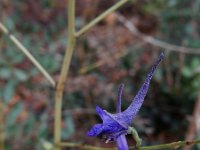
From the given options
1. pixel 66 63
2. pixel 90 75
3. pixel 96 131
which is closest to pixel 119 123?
pixel 96 131

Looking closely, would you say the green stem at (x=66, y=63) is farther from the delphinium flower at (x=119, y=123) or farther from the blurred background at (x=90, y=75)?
the blurred background at (x=90, y=75)

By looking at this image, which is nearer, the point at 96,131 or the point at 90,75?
the point at 96,131

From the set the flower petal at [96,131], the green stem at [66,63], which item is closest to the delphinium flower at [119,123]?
the flower petal at [96,131]

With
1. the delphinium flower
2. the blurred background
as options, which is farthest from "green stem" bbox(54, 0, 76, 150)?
the blurred background

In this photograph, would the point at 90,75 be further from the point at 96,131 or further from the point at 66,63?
the point at 96,131

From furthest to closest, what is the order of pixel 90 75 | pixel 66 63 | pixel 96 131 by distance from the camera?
pixel 90 75 → pixel 66 63 → pixel 96 131

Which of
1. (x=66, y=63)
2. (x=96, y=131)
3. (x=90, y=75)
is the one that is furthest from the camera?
(x=90, y=75)

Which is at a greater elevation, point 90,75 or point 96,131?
point 90,75

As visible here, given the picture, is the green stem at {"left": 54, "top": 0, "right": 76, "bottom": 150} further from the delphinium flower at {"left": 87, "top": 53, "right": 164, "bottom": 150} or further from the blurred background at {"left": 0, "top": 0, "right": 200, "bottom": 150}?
the blurred background at {"left": 0, "top": 0, "right": 200, "bottom": 150}

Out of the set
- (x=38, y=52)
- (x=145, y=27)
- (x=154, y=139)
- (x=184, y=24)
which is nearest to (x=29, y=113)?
(x=38, y=52)
